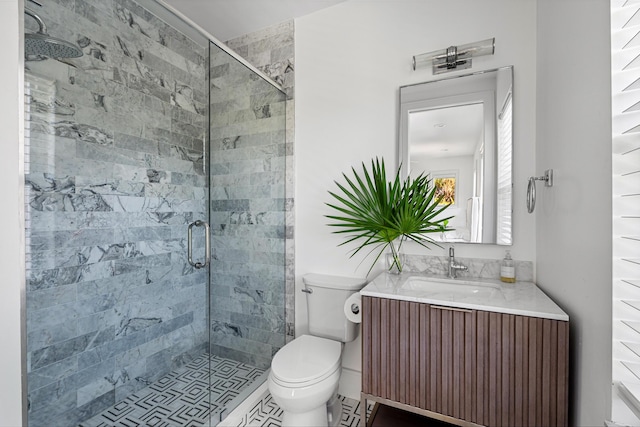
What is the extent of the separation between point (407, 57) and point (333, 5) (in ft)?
2.21

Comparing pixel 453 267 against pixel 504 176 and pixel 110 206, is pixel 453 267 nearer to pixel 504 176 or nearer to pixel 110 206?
pixel 504 176

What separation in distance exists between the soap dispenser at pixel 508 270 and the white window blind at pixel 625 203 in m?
0.82

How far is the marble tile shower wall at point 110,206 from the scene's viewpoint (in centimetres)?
121

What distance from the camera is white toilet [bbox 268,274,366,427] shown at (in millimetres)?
1439

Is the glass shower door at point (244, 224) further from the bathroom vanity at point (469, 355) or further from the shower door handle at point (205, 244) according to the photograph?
the bathroom vanity at point (469, 355)

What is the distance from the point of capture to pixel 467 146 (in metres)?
1.75

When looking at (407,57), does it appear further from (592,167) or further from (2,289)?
(2,289)

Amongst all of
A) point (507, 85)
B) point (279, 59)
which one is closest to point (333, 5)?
point (279, 59)

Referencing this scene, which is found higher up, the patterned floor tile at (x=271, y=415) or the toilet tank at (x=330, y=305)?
the toilet tank at (x=330, y=305)

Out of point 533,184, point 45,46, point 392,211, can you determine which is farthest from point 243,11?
point 533,184

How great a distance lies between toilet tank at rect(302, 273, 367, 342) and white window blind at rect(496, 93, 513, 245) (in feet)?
2.73

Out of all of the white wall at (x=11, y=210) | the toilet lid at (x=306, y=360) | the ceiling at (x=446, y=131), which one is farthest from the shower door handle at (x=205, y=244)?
the ceiling at (x=446, y=131)

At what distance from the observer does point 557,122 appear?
131 cm

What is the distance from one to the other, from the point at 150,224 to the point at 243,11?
1.59 meters
